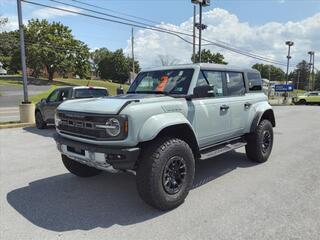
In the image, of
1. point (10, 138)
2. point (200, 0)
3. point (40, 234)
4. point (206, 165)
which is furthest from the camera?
point (200, 0)

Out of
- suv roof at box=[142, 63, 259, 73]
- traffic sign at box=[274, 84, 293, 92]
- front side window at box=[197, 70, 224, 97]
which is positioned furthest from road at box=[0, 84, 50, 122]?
traffic sign at box=[274, 84, 293, 92]

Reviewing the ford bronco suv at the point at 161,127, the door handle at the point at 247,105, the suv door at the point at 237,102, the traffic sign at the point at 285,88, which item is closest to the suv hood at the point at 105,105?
the ford bronco suv at the point at 161,127

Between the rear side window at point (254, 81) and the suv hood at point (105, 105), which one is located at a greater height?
the rear side window at point (254, 81)

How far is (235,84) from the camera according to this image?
577 cm

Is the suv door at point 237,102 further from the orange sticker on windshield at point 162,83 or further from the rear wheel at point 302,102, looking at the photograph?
the rear wheel at point 302,102

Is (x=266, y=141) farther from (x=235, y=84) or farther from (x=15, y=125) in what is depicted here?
(x=15, y=125)

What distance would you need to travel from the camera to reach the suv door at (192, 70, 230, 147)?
4648 mm

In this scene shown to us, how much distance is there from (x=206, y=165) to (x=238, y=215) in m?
2.40

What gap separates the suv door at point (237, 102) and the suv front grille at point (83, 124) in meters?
2.51

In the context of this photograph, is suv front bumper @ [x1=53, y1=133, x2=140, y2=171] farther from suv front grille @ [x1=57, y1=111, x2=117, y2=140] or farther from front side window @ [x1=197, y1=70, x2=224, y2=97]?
front side window @ [x1=197, y1=70, x2=224, y2=97]

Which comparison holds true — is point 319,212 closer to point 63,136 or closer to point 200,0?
point 63,136

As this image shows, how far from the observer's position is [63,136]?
4.50 metres

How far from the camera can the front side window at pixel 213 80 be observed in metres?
4.91

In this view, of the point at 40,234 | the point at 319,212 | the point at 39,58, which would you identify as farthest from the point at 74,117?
the point at 39,58
